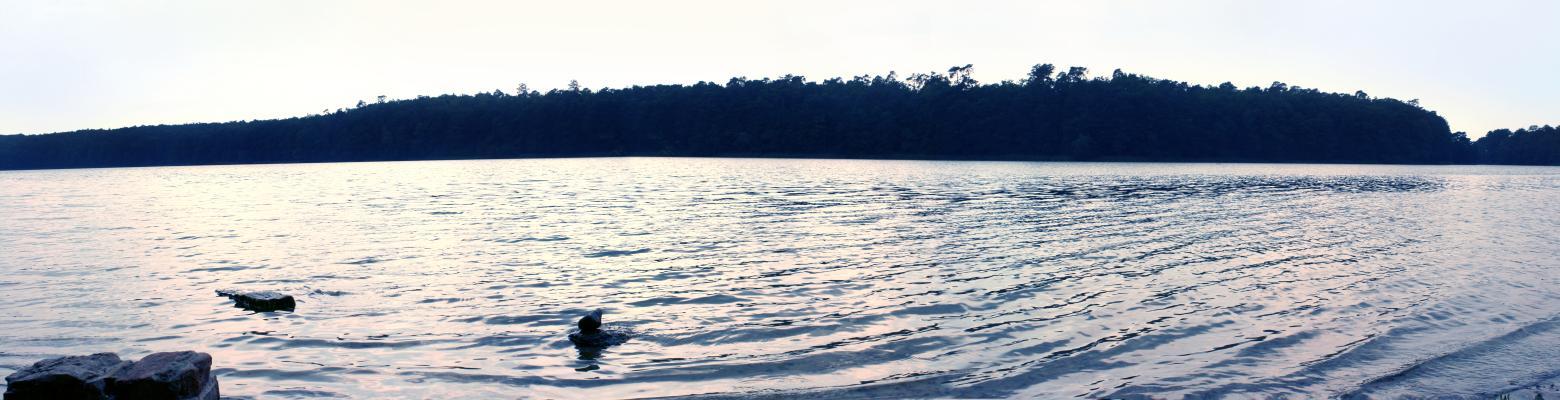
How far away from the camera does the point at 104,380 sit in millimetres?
7840

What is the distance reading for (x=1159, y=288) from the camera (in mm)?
16344

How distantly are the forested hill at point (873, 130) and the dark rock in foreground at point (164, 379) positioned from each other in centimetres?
16162

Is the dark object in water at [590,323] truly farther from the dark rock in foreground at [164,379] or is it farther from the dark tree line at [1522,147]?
the dark tree line at [1522,147]

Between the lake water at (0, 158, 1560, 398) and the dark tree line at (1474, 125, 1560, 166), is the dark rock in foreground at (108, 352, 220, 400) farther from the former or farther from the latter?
the dark tree line at (1474, 125, 1560, 166)

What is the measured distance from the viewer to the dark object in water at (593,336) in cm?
1144

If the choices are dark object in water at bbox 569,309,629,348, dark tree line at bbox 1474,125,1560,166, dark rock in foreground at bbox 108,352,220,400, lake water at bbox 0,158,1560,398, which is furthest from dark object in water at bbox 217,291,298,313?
dark tree line at bbox 1474,125,1560,166

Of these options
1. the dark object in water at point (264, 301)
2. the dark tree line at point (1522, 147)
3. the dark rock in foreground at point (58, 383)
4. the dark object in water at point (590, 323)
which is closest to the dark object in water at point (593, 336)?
the dark object in water at point (590, 323)

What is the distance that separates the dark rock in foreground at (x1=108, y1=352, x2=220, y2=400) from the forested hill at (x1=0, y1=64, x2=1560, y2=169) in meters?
162

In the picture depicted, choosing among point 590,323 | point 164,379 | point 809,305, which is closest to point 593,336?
point 590,323

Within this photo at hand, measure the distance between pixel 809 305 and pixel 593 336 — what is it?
12.4 feet

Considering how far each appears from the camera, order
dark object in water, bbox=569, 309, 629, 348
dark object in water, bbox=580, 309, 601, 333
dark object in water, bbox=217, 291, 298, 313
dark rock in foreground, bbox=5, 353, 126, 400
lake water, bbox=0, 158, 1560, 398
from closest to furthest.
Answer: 1. dark rock in foreground, bbox=5, 353, 126, 400
2. lake water, bbox=0, 158, 1560, 398
3. dark object in water, bbox=569, 309, 629, 348
4. dark object in water, bbox=580, 309, 601, 333
5. dark object in water, bbox=217, 291, 298, 313

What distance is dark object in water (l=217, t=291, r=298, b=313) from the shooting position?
45.3ft

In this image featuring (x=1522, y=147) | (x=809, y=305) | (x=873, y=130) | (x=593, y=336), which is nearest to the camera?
(x=593, y=336)

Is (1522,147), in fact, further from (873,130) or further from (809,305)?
(809,305)
